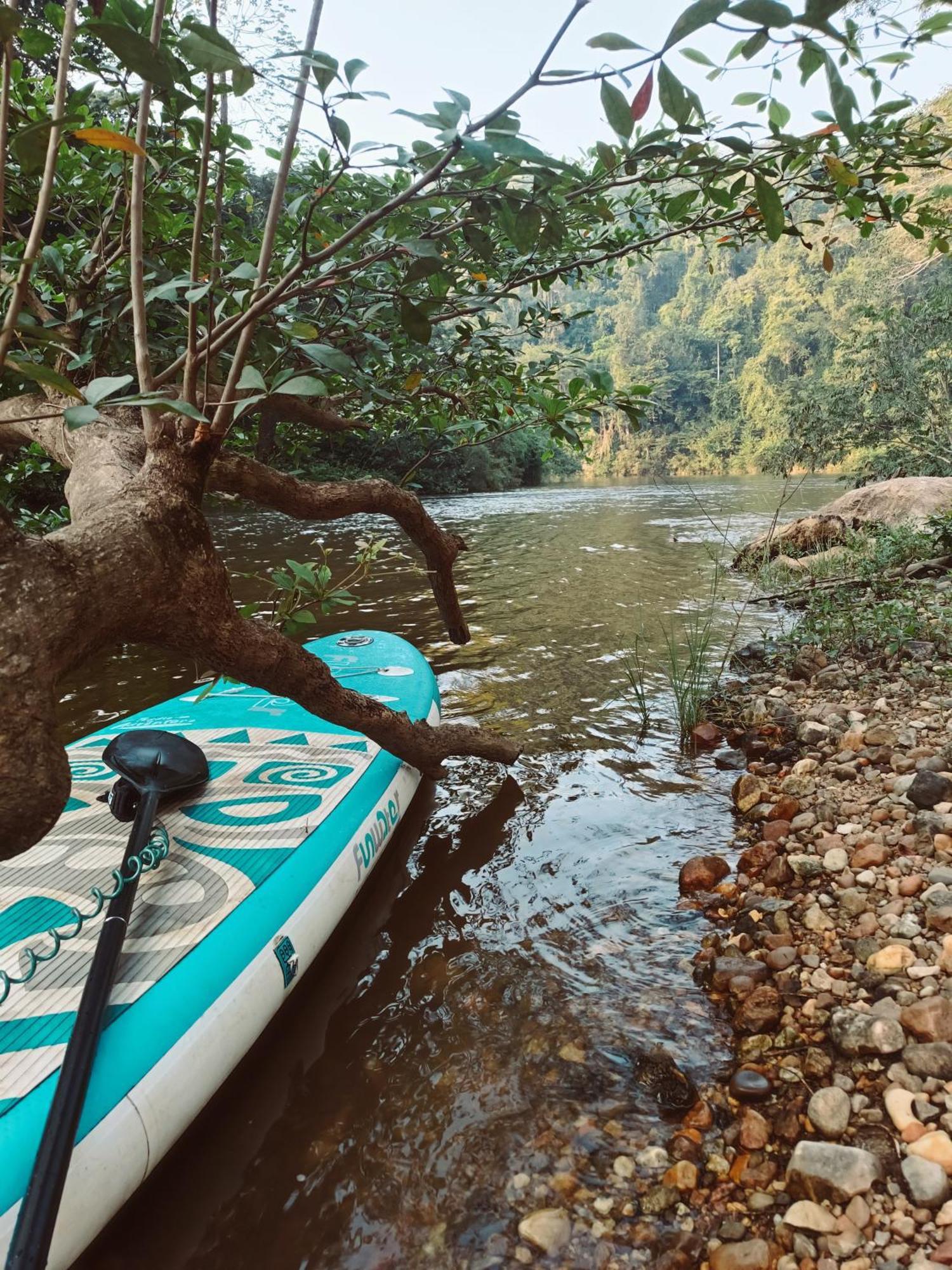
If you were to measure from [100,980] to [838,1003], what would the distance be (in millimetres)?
1816

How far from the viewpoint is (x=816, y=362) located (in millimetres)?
37219

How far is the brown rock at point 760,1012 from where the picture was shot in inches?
73.7

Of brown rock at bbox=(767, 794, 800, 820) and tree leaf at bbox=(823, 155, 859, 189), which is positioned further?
brown rock at bbox=(767, 794, 800, 820)

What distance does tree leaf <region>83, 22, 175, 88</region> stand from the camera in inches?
32.9

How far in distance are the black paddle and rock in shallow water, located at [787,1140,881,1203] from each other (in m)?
1.42

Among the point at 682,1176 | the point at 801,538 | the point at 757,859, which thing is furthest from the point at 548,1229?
the point at 801,538

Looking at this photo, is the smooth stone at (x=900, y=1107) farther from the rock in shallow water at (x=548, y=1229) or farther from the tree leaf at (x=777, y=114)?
the tree leaf at (x=777, y=114)

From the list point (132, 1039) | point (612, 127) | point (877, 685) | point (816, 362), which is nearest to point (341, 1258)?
point (132, 1039)

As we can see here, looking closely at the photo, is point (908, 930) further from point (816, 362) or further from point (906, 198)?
point (816, 362)

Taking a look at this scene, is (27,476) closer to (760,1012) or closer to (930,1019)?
(760,1012)

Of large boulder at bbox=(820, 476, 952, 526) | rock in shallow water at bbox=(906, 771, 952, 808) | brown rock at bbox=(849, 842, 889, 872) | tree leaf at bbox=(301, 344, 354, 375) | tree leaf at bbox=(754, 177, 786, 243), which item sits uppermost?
tree leaf at bbox=(754, 177, 786, 243)

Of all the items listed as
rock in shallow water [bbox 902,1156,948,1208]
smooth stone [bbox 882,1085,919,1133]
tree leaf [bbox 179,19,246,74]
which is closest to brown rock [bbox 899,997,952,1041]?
smooth stone [bbox 882,1085,919,1133]

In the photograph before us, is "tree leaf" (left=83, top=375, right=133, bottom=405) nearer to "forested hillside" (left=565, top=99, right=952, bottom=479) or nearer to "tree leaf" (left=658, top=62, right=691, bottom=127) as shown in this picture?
"tree leaf" (left=658, top=62, right=691, bottom=127)

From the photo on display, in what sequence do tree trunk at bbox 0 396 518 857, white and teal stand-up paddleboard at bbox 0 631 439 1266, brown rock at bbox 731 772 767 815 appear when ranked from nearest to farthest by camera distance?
tree trunk at bbox 0 396 518 857, white and teal stand-up paddleboard at bbox 0 631 439 1266, brown rock at bbox 731 772 767 815
